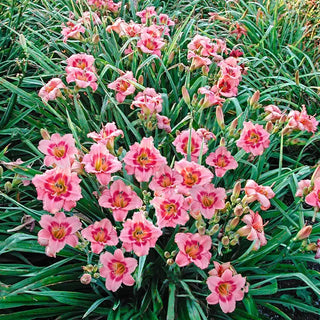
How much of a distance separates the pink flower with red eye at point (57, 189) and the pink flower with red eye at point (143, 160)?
21 centimetres

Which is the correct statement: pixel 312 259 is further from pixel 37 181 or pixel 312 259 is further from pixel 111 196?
pixel 37 181

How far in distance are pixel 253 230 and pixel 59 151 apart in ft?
2.44

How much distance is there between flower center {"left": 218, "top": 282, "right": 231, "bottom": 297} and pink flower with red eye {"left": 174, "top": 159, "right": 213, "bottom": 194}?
1.10 feet

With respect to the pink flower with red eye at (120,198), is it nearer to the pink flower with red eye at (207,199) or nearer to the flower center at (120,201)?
the flower center at (120,201)

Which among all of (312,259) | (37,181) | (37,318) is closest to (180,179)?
(37,181)

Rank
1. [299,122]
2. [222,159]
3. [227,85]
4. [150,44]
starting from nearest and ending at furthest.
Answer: [222,159] < [299,122] < [227,85] < [150,44]

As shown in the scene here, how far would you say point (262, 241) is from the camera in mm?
1290

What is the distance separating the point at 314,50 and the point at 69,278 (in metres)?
2.55

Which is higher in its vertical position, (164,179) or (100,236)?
(164,179)

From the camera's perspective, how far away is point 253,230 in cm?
127

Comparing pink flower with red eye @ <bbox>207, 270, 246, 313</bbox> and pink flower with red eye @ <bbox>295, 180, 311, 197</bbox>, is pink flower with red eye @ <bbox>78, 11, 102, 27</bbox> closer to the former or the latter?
pink flower with red eye @ <bbox>295, 180, 311, 197</bbox>

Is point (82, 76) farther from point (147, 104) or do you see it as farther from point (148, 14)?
point (148, 14)

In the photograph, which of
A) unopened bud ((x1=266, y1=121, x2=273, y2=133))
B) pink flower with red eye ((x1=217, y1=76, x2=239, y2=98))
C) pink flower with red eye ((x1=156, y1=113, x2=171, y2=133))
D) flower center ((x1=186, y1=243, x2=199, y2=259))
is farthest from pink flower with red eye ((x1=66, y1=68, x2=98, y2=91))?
flower center ((x1=186, y1=243, x2=199, y2=259))

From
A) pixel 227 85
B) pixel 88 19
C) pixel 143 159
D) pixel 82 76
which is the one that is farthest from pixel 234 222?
pixel 88 19
